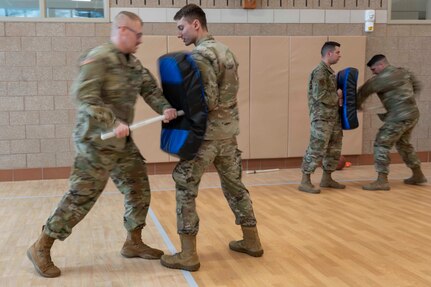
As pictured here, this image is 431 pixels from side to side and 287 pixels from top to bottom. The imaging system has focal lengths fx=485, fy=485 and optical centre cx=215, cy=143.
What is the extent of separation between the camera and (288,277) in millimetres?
3266

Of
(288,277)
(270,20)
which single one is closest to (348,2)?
(270,20)

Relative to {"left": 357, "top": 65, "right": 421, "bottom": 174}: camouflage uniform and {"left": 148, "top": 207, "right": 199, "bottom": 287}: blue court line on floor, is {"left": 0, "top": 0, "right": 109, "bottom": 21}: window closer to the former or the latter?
{"left": 148, "top": 207, "right": 199, "bottom": 287}: blue court line on floor

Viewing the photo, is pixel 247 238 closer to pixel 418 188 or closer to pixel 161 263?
pixel 161 263

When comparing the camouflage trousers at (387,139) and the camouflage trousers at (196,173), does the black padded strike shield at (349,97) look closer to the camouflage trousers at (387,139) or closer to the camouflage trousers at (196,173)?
the camouflage trousers at (387,139)

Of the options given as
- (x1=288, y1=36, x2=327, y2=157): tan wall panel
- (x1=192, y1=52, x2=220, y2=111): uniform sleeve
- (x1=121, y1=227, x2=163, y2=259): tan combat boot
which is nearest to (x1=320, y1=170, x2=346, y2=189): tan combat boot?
(x1=288, y1=36, x2=327, y2=157): tan wall panel

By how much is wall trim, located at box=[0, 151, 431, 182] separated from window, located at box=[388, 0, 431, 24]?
2202 millimetres

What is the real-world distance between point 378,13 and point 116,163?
5.94 m

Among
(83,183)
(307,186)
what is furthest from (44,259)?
(307,186)

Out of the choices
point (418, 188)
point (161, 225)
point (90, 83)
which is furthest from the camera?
point (418, 188)

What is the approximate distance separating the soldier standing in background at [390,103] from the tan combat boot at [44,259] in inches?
158

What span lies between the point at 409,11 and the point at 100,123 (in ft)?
21.6

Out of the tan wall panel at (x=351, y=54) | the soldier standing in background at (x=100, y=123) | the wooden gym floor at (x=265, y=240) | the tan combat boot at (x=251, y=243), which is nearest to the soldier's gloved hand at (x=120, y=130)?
the soldier standing in background at (x=100, y=123)

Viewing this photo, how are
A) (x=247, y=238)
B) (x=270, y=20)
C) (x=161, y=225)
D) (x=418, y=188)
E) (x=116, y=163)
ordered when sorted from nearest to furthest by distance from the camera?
(x=116, y=163) < (x=247, y=238) < (x=161, y=225) < (x=418, y=188) < (x=270, y=20)

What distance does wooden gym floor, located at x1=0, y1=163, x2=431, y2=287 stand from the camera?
327 centimetres
